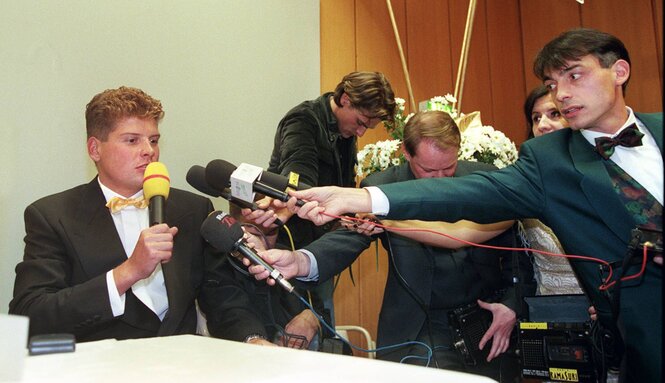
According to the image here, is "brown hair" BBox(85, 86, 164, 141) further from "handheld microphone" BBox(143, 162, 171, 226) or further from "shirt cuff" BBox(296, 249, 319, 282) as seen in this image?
"shirt cuff" BBox(296, 249, 319, 282)

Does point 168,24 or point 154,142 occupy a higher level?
point 168,24

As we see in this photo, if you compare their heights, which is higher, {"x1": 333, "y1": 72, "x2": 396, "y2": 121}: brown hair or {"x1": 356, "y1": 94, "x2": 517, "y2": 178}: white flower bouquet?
{"x1": 333, "y1": 72, "x2": 396, "y2": 121}: brown hair

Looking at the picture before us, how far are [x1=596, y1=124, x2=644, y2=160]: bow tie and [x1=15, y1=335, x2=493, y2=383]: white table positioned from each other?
1202 mm

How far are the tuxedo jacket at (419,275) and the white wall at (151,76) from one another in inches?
37.9

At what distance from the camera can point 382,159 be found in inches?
102

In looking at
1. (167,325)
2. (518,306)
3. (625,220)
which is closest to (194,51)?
(167,325)

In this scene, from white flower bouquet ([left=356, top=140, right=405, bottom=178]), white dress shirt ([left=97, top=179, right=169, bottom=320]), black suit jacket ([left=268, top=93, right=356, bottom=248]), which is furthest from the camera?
white flower bouquet ([left=356, top=140, right=405, bottom=178])

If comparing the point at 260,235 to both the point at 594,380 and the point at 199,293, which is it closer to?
the point at 199,293

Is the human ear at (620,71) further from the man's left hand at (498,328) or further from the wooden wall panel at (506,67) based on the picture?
the wooden wall panel at (506,67)

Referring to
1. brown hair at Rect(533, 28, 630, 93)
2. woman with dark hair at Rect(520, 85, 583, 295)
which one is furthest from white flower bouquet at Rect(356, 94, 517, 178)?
brown hair at Rect(533, 28, 630, 93)

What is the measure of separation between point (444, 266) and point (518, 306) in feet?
1.04

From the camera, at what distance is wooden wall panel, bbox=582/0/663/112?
14.1 ft

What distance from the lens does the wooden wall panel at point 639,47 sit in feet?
14.1

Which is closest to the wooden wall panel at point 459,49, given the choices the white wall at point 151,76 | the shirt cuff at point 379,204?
the white wall at point 151,76
